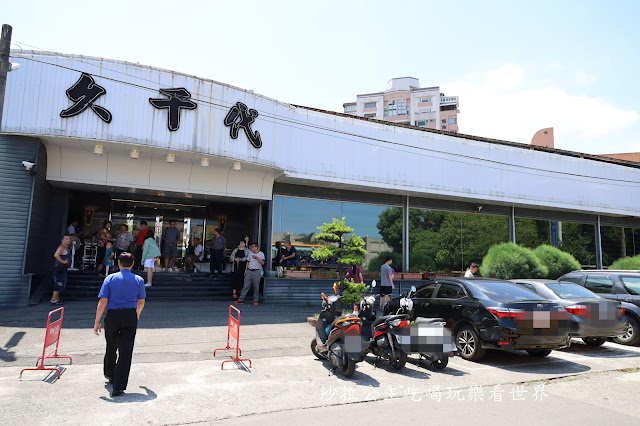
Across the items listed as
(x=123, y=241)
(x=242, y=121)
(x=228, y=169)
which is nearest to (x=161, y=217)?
(x=123, y=241)

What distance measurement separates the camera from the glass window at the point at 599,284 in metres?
10.2

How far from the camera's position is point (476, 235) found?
1909 cm

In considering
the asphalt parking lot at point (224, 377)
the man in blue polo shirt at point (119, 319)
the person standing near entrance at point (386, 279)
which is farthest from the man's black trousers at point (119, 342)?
the person standing near entrance at point (386, 279)

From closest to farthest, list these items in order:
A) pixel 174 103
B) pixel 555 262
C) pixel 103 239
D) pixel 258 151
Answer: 1. pixel 174 103
2. pixel 258 151
3. pixel 103 239
4. pixel 555 262

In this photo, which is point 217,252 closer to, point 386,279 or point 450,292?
point 386,279

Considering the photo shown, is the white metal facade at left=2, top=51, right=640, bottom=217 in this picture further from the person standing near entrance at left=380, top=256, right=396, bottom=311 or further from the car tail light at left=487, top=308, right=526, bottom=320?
the car tail light at left=487, top=308, right=526, bottom=320

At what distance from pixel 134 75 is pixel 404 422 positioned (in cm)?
1110

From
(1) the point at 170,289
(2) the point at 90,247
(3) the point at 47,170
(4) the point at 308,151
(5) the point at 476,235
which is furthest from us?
(5) the point at 476,235

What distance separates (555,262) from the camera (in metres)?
17.0

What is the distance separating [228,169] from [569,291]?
33.8 ft

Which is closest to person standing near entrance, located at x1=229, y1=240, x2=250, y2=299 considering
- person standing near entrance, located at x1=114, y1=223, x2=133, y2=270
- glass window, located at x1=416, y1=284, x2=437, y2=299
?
person standing near entrance, located at x1=114, y1=223, x2=133, y2=270

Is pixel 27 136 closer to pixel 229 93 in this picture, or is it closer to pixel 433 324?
pixel 229 93

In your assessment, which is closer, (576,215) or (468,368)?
(468,368)

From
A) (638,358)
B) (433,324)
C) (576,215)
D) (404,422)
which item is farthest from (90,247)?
(576,215)
